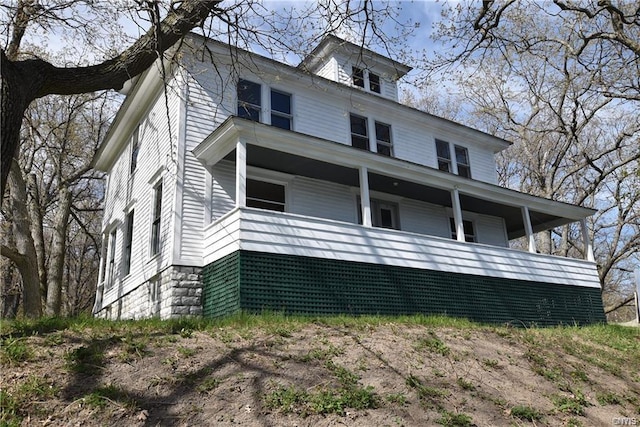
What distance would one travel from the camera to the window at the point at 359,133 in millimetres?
14826

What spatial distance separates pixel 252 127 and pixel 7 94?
506 centimetres

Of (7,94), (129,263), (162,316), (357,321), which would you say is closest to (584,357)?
(357,321)

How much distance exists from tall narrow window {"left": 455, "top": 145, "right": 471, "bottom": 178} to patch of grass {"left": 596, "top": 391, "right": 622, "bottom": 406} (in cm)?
1063

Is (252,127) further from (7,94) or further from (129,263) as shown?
(129,263)

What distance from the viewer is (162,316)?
421 inches

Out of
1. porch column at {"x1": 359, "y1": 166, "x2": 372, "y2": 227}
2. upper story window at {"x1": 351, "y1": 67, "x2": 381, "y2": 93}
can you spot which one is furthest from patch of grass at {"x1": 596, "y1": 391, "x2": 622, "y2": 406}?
upper story window at {"x1": 351, "y1": 67, "x2": 381, "y2": 93}

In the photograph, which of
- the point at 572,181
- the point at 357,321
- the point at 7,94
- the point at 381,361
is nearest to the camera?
the point at 7,94

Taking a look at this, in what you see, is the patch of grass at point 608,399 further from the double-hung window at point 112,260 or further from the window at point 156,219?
the double-hung window at point 112,260

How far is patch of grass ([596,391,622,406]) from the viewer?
6973 mm

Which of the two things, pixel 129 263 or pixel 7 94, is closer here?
pixel 7 94

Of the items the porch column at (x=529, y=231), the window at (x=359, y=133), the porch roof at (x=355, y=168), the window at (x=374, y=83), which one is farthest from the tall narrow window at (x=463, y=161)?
the window at (x=359, y=133)

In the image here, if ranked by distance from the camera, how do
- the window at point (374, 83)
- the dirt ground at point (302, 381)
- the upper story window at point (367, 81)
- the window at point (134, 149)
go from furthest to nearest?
the window at point (374, 83)
the upper story window at point (367, 81)
the window at point (134, 149)
the dirt ground at point (302, 381)

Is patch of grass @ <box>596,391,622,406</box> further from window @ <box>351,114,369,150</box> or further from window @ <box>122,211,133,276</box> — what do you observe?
window @ <box>122,211,133,276</box>

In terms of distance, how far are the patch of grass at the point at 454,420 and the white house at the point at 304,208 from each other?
445 centimetres
